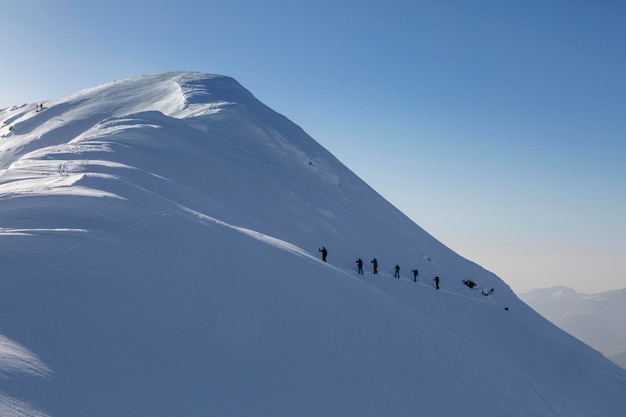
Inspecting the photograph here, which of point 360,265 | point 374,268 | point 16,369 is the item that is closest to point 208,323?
point 16,369

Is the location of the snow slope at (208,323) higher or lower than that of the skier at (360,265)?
lower

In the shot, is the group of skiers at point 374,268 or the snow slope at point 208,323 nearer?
the snow slope at point 208,323

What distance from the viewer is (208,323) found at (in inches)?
428

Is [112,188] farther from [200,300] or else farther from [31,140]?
[31,140]

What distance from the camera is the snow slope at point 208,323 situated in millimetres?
8500

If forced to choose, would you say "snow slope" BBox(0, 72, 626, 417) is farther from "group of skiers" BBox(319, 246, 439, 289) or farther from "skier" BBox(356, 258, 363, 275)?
"skier" BBox(356, 258, 363, 275)

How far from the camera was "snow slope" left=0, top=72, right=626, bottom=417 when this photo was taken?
8500 millimetres

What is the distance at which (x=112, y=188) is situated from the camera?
17.4 metres

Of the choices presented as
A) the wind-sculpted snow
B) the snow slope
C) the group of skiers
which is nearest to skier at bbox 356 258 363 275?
the group of skiers

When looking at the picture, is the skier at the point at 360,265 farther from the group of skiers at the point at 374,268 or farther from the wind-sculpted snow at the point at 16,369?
the wind-sculpted snow at the point at 16,369

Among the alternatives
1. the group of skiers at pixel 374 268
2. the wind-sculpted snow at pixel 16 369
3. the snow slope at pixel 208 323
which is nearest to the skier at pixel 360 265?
the group of skiers at pixel 374 268

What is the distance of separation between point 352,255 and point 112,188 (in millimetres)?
16030

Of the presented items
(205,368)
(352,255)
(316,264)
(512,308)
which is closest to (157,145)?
(352,255)

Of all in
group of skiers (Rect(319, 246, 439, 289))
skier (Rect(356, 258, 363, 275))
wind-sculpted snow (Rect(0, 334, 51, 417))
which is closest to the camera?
wind-sculpted snow (Rect(0, 334, 51, 417))
